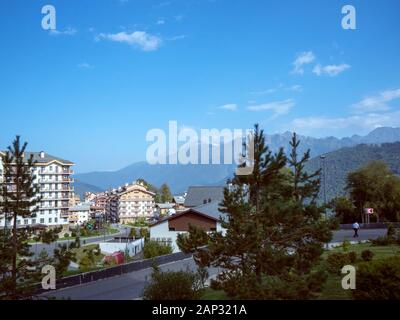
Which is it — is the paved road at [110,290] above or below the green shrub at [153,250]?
below

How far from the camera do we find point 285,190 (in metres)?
17.5

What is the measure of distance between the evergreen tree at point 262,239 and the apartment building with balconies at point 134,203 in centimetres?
9573

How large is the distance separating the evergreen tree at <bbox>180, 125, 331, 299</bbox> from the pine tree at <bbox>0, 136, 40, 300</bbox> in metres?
5.71

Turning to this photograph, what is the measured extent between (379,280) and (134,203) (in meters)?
106

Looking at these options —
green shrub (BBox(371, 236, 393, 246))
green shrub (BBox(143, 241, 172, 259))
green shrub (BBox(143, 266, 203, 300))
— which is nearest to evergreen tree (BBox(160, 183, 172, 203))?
green shrub (BBox(143, 241, 172, 259))

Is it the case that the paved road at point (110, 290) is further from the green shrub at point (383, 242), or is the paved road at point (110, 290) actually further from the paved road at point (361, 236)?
the paved road at point (361, 236)

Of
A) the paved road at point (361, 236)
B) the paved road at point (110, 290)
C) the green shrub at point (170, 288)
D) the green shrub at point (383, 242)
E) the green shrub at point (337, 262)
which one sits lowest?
the paved road at point (110, 290)

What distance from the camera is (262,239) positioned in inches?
564

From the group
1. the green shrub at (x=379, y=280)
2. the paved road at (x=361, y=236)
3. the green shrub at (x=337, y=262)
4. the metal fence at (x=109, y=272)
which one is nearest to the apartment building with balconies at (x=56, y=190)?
the metal fence at (x=109, y=272)

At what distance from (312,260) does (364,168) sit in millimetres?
50065

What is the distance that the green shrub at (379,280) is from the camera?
12.2 meters

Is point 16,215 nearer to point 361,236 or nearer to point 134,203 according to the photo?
point 361,236

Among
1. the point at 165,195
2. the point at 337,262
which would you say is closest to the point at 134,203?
the point at 165,195
